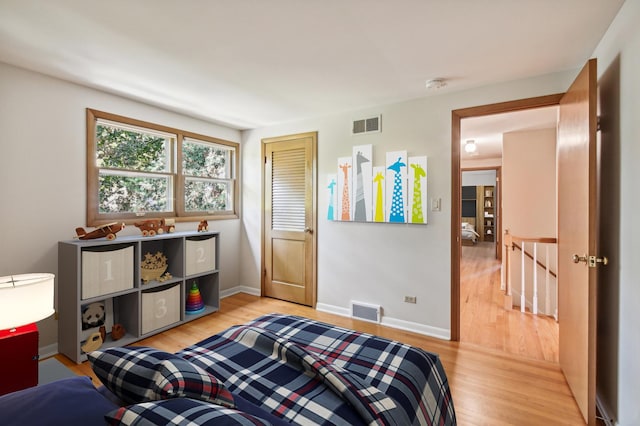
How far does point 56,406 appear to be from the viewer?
0.91 m

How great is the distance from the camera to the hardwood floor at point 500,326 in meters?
2.83

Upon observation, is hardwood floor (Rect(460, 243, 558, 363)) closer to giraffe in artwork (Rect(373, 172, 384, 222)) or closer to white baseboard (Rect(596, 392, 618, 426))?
white baseboard (Rect(596, 392, 618, 426))

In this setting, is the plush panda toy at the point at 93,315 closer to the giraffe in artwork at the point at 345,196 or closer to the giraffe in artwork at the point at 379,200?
the giraffe in artwork at the point at 345,196

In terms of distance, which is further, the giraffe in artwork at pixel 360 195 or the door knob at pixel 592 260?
the giraffe in artwork at pixel 360 195

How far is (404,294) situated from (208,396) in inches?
102

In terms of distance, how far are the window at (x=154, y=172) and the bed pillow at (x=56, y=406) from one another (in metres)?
2.33

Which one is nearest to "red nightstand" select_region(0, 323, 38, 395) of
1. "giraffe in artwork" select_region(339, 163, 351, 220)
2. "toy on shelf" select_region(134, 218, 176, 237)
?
"toy on shelf" select_region(134, 218, 176, 237)

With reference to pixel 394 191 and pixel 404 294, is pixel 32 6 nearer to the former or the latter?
pixel 394 191

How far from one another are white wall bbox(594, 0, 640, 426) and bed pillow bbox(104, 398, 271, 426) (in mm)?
1937

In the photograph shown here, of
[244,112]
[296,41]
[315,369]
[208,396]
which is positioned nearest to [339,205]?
[244,112]

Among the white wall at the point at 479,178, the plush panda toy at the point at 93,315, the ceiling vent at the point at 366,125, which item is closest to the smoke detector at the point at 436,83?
the ceiling vent at the point at 366,125

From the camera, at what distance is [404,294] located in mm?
3205

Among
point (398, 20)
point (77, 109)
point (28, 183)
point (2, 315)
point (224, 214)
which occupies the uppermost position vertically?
point (398, 20)

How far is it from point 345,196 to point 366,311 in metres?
1.32
